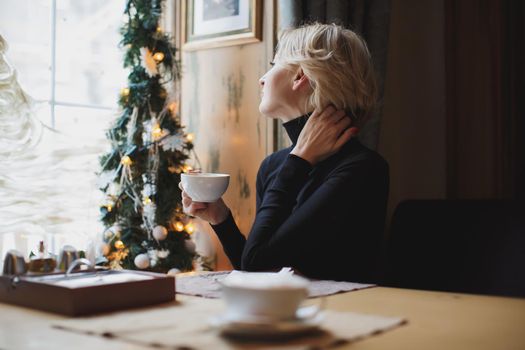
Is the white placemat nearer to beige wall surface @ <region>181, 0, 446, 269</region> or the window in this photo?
the window

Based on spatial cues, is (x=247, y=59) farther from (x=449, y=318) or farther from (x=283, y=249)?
(x=449, y=318)

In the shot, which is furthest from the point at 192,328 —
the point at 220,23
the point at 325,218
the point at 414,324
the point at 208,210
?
the point at 220,23

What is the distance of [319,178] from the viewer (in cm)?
179

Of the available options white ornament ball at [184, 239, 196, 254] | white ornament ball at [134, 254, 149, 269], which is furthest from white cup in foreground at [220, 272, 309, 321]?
white ornament ball at [184, 239, 196, 254]

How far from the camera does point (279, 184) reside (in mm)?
1688

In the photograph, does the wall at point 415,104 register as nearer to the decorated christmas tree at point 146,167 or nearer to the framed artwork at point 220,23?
the framed artwork at point 220,23

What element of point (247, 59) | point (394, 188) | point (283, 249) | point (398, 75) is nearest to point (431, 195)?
point (394, 188)

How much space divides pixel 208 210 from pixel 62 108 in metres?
1.02

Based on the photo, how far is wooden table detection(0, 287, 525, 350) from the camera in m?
0.82

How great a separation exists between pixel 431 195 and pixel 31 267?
2016mm

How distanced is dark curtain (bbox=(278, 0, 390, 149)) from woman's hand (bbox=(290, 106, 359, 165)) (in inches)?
27.0

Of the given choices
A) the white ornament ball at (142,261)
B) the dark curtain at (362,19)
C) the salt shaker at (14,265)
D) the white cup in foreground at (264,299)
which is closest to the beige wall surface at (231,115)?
the dark curtain at (362,19)

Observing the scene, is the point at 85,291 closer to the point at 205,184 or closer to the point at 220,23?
the point at 205,184

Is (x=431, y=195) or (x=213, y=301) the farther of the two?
(x=431, y=195)
